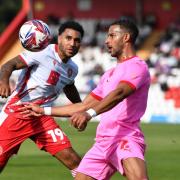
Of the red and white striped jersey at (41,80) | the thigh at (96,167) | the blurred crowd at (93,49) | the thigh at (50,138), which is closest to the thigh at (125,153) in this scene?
the thigh at (96,167)

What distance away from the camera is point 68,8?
41281 millimetres

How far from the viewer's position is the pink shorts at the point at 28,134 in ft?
35.2

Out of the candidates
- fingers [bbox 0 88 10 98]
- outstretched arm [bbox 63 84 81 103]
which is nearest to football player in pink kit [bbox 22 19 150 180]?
fingers [bbox 0 88 10 98]

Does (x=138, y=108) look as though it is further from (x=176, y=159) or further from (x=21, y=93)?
(x=176, y=159)

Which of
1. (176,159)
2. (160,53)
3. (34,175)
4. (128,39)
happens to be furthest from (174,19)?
(128,39)

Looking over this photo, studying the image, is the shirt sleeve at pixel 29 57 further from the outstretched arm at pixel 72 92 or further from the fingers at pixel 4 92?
the fingers at pixel 4 92

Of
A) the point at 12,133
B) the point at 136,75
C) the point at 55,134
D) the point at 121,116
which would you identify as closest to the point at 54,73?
the point at 55,134

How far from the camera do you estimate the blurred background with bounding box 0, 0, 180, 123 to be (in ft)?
89.4

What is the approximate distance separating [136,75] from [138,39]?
27.9 meters

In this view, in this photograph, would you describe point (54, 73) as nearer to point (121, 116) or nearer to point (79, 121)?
point (121, 116)

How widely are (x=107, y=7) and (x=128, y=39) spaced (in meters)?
31.9

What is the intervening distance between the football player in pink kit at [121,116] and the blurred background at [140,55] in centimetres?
421

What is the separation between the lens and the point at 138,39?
1428 inches

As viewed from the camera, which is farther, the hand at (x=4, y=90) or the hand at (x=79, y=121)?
the hand at (x=4, y=90)
